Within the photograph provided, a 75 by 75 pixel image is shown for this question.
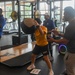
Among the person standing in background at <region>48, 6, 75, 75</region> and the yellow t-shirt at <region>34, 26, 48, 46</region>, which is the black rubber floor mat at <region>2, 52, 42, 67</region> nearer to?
the yellow t-shirt at <region>34, 26, 48, 46</region>

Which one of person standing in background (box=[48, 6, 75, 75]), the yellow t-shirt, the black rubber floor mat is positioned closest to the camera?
person standing in background (box=[48, 6, 75, 75])

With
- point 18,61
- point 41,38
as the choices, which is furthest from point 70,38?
point 18,61

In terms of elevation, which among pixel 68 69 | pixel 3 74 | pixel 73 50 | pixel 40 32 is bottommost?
pixel 3 74

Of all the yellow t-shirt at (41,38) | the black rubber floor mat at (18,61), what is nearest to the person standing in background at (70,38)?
the yellow t-shirt at (41,38)

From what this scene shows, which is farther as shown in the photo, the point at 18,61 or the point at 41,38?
the point at 18,61

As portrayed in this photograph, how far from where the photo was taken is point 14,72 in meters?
4.07

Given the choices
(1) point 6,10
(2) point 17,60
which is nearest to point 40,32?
(2) point 17,60

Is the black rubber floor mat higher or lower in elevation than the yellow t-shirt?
lower

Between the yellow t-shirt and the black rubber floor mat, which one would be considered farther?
the black rubber floor mat

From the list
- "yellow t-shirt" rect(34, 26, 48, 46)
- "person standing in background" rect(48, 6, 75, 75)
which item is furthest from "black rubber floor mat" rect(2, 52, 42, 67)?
"person standing in background" rect(48, 6, 75, 75)

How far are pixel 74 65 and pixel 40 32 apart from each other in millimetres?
1184

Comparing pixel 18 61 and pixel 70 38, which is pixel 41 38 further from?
pixel 18 61

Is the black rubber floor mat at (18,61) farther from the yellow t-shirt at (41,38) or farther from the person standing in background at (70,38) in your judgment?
the person standing in background at (70,38)

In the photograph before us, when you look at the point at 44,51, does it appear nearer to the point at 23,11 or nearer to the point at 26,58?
the point at 26,58
